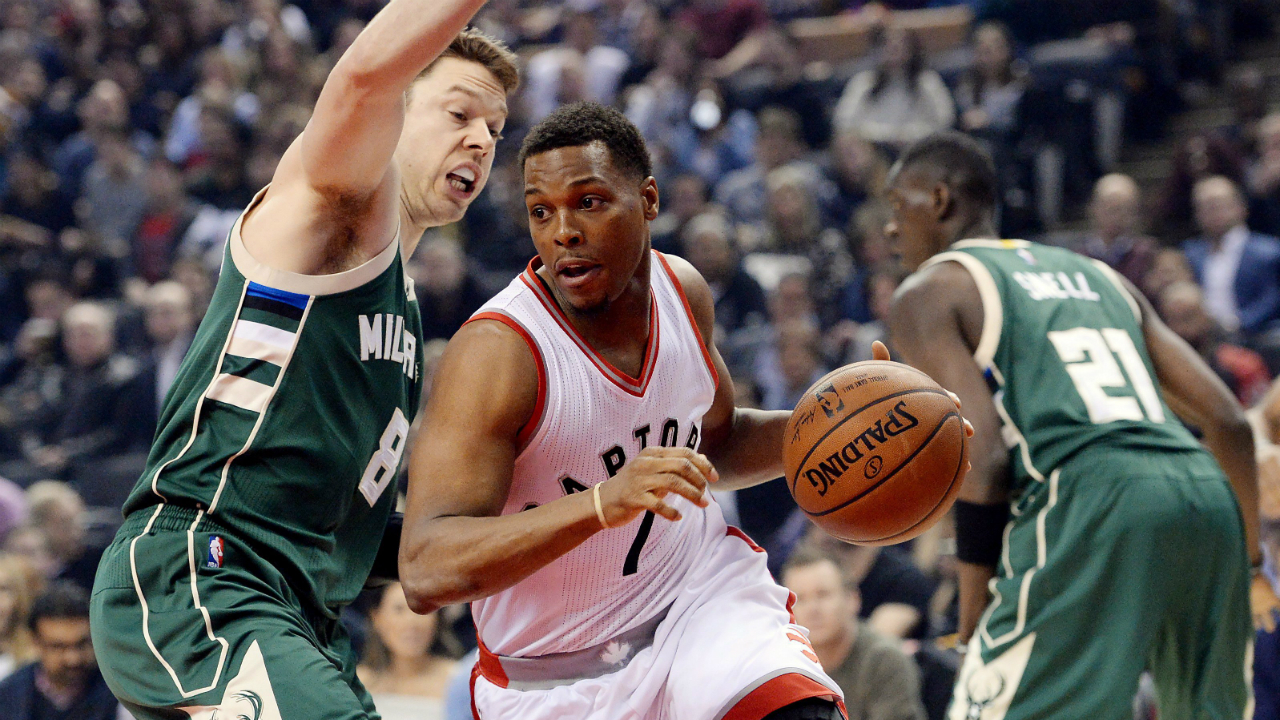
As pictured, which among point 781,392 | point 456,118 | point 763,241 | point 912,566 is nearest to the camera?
point 456,118

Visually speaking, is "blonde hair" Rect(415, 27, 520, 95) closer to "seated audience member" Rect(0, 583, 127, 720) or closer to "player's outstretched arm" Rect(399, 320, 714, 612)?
"player's outstretched arm" Rect(399, 320, 714, 612)

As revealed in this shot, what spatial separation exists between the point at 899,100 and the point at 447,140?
23.1ft

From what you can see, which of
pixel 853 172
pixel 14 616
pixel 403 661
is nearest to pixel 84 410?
pixel 14 616

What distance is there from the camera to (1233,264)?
745 centimetres

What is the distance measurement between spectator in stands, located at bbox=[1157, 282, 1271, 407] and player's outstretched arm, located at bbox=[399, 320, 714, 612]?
4.78m

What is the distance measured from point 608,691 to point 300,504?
770mm

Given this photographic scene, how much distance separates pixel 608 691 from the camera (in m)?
2.84

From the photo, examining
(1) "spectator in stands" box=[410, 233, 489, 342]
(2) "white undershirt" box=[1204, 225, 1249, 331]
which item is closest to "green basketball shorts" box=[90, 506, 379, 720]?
(1) "spectator in stands" box=[410, 233, 489, 342]

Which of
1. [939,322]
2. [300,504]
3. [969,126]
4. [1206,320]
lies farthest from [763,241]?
[300,504]

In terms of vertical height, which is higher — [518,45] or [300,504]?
[300,504]

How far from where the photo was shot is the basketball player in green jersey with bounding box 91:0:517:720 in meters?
2.54

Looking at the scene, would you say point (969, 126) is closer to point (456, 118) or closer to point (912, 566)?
point (912, 566)

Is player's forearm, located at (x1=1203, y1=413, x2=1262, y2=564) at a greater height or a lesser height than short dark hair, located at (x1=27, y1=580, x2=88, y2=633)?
greater

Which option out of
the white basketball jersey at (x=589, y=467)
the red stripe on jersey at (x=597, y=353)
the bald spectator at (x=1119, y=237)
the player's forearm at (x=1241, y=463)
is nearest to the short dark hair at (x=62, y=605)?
the white basketball jersey at (x=589, y=467)
